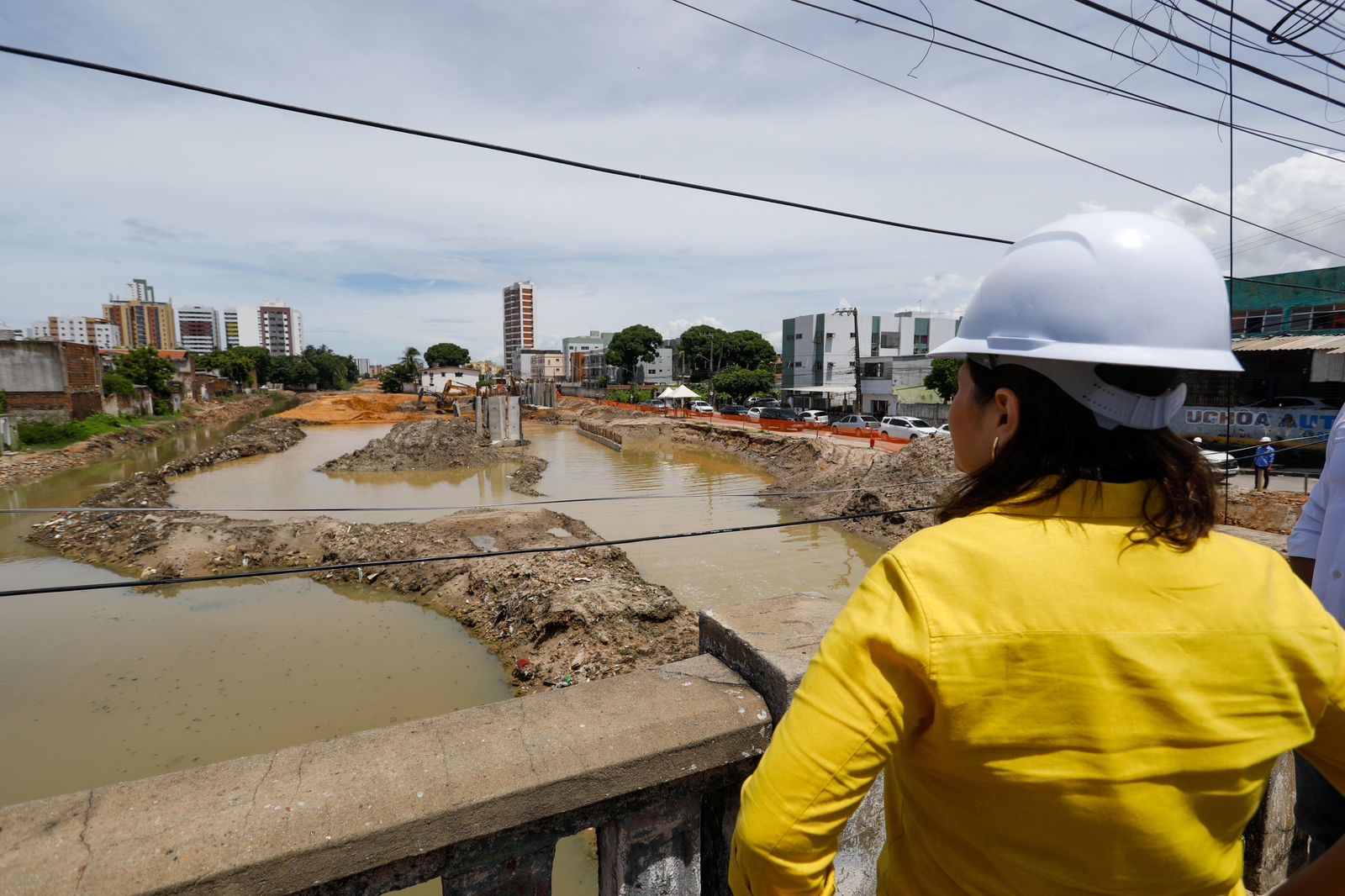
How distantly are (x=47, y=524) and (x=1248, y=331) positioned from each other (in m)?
37.0

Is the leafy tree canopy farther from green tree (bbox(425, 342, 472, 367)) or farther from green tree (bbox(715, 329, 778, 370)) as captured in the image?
green tree (bbox(425, 342, 472, 367))

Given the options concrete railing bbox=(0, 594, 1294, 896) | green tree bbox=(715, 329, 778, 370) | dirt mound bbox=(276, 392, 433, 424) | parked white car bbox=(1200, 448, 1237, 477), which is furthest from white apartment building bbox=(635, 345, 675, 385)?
concrete railing bbox=(0, 594, 1294, 896)

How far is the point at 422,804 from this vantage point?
1227 millimetres

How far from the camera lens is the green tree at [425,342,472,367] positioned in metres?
→ 114

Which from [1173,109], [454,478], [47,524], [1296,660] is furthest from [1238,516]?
[47,524]

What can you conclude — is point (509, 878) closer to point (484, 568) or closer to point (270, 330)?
point (484, 568)

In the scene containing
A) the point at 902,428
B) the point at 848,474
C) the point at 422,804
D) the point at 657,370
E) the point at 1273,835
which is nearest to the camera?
the point at 422,804

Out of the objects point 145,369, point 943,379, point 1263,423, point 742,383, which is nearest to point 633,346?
point 742,383

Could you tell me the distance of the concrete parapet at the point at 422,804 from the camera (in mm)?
1118

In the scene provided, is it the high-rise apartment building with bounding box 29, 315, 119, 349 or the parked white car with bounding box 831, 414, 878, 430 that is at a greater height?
the high-rise apartment building with bounding box 29, 315, 119, 349

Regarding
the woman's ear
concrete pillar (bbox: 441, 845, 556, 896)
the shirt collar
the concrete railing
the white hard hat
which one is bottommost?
concrete pillar (bbox: 441, 845, 556, 896)

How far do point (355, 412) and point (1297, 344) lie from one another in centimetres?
5899

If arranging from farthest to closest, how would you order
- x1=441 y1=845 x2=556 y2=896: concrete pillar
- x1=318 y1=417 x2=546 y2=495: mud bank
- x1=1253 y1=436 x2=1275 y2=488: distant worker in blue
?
1. x1=318 y1=417 x2=546 y2=495: mud bank
2. x1=1253 y1=436 x2=1275 y2=488: distant worker in blue
3. x1=441 y1=845 x2=556 y2=896: concrete pillar

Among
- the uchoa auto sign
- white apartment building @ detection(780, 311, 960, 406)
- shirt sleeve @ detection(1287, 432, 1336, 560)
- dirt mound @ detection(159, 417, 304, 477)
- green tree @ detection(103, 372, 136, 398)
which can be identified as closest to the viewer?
shirt sleeve @ detection(1287, 432, 1336, 560)
